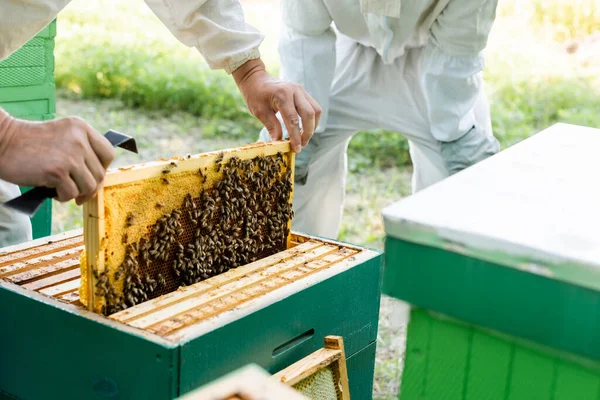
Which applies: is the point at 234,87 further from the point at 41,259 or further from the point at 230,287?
the point at 230,287

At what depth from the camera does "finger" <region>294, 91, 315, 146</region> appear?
1901mm

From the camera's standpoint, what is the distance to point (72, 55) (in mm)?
7305

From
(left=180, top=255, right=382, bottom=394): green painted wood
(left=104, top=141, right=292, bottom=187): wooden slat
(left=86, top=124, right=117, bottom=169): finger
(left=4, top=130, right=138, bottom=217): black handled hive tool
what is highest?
(left=86, top=124, right=117, bottom=169): finger

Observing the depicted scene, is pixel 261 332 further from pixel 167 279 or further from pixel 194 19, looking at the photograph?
pixel 194 19

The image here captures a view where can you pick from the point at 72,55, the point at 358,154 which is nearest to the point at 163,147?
the point at 358,154

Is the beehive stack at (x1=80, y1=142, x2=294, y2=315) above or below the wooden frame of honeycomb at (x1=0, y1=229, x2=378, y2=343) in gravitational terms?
above

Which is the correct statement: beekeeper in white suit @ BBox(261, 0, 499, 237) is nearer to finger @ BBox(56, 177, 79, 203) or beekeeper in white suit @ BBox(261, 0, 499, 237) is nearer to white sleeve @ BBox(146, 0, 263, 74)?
white sleeve @ BBox(146, 0, 263, 74)

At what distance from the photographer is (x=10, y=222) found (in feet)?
6.84

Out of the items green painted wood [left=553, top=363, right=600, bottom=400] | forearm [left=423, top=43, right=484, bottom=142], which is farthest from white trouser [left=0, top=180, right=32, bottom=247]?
green painted wood [left=553, top=363, right=600, bottom=400]

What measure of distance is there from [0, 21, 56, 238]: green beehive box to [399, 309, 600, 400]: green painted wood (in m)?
1.85

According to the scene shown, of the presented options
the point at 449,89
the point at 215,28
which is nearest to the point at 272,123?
the point at 215,28

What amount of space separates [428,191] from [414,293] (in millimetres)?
220

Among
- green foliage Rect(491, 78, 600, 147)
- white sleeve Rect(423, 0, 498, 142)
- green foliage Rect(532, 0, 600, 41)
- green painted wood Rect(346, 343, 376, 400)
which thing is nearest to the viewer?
green painted wood Rect(346, 343, 376, 400)

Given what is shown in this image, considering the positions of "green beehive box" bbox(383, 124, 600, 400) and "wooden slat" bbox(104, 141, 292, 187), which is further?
"wooden slat" bbox(104, 141, 292, 187)
